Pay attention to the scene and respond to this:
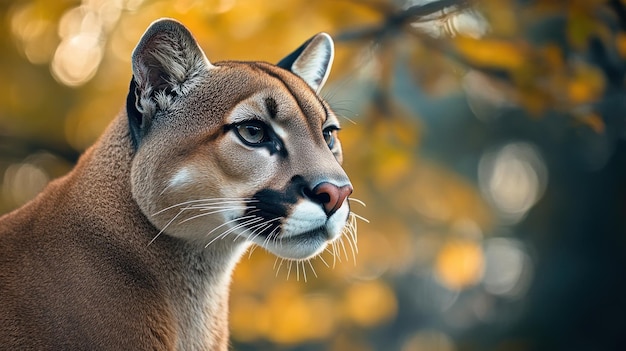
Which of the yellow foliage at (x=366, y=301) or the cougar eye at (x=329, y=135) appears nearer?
the cougar eye at (x=329, y=135)

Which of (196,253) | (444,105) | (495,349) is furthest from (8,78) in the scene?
(495,349)

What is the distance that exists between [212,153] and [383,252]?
8.65 m

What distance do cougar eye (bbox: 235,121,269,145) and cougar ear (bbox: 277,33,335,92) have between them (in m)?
0.92

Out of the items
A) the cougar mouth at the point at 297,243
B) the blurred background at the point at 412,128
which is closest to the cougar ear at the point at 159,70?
the cougar mouth at the point at 297,243

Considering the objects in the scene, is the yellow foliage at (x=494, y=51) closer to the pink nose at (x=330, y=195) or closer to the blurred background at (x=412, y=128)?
the blurred background at (x=412, y=128)

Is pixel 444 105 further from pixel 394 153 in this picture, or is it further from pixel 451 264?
pixel 394 153

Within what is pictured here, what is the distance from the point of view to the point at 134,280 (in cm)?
425

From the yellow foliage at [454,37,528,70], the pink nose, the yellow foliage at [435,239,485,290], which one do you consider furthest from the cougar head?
the yellow foliage at [435,239,485,290]

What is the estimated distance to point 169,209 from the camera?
4.30m

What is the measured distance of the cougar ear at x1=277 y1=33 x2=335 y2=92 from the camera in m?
5.18

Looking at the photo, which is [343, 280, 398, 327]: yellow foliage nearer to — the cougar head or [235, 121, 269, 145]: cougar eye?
the cougar head

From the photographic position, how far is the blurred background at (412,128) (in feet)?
23.2

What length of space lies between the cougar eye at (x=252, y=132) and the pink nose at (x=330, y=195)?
17.8 inches

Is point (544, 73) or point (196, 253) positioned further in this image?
point (544, 73)
